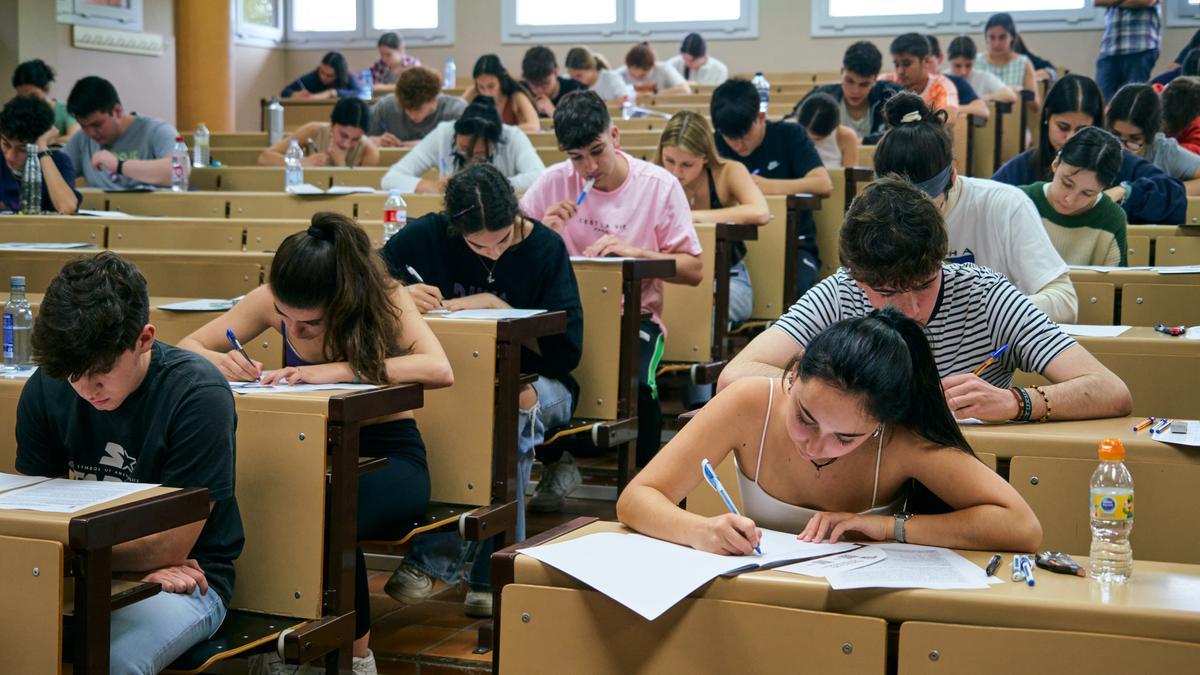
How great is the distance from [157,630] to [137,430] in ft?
1.17

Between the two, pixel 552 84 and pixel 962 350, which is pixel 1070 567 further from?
pixel 552 84

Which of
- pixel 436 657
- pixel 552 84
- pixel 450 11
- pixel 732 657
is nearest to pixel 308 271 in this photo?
pixel 436 657

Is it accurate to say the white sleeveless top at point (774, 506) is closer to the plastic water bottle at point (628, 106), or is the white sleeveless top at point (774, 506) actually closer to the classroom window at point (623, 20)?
the plastic water bottle at point (628, 106)

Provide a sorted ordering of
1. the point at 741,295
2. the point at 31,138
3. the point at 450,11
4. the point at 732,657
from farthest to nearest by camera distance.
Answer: the point at 450,11 → the point at 31,138 → the point at 741,295 → the point at 732,657

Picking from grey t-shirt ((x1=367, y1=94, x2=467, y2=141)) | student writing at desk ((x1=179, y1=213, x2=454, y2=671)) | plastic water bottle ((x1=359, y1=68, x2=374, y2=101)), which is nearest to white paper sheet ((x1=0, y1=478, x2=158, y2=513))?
student writing at desk ((x1=179, y1=213, x2=454, y2=671))

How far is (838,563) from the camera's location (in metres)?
1.72

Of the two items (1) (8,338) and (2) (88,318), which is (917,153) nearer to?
(2) (88,318)

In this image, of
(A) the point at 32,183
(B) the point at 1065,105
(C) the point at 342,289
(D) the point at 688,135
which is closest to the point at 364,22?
(A) the point at 32,183

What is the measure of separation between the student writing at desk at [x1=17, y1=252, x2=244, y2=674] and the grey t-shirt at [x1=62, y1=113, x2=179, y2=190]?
4.18m

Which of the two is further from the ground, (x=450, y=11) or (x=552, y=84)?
(x=450, y=11)

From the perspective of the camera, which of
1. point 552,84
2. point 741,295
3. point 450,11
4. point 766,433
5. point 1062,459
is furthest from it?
point 450,11

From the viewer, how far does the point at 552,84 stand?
884 centimetres

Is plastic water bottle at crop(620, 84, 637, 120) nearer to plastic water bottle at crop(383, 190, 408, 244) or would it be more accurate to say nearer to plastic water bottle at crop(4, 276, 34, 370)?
plastic water bottle at crop(383, 190, 408, 244)

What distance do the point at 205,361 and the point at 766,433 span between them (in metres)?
1.01
